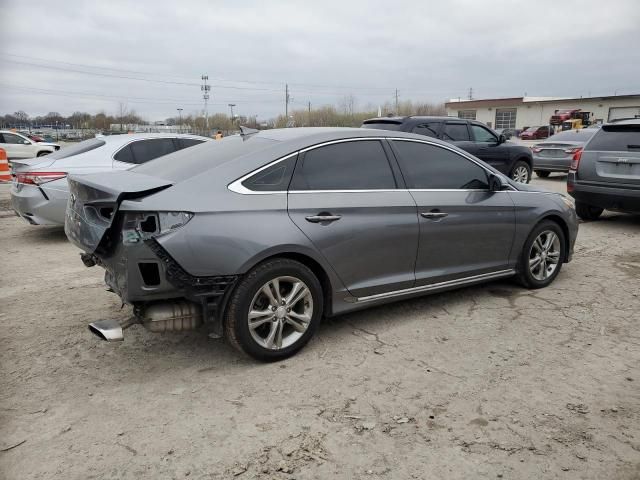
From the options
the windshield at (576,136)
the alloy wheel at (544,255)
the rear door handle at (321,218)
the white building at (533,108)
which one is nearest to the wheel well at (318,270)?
the rear door handle at (321,218)

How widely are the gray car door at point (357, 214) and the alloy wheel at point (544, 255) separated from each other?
166 centimetres

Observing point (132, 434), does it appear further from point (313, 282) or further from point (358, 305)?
point (358, 305)

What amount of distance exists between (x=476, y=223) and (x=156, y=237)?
108 inches

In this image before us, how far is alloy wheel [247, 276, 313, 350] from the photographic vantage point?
3395 mm

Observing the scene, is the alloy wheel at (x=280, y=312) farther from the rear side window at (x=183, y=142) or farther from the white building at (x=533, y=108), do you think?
the white building at (x=533, y=108)

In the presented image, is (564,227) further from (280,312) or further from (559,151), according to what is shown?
(559,151)

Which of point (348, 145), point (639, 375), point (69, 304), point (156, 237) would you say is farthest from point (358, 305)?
point (69, 304)

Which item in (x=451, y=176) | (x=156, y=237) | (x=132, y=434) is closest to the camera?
(x=132, y=434)

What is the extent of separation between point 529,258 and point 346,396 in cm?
279

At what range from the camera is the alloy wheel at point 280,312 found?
3395 millimetres

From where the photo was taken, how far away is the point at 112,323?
3268mm

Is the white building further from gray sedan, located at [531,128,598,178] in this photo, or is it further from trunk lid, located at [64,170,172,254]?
trunk lid, located at [64,170,172,254]

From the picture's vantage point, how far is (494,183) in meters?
4.68

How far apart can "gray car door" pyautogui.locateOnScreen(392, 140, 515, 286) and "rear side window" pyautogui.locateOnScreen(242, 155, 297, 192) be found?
3.41ft
